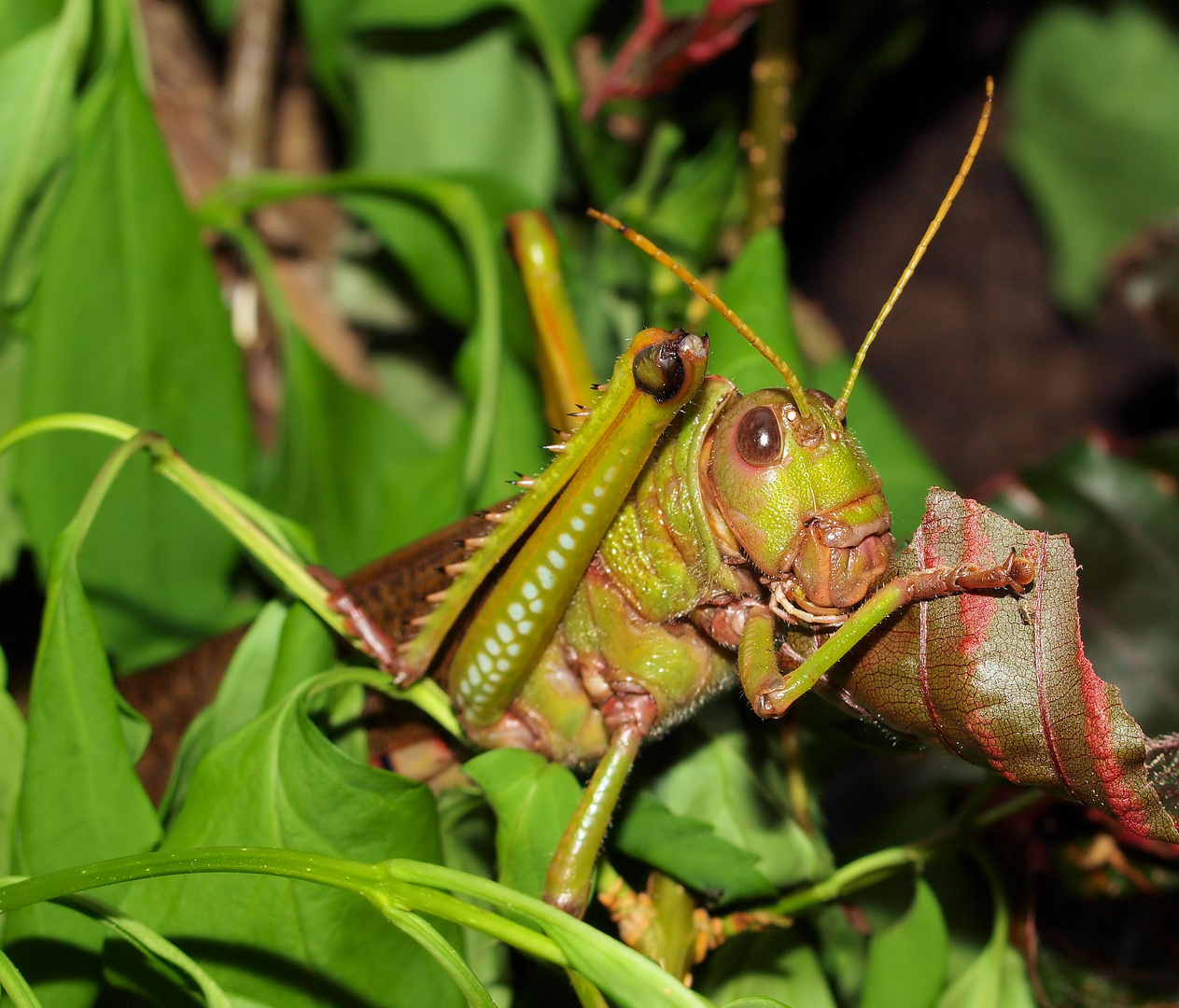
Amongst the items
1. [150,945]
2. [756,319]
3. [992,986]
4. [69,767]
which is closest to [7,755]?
[69,767]

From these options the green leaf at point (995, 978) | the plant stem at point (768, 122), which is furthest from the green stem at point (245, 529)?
the plant stem at point (768, 122)

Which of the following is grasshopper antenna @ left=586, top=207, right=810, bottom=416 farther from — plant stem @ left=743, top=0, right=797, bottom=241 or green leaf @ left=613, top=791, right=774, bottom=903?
plant stem @ left=743, top=0, right=797, bottom=241

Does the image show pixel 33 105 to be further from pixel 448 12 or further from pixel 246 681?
pixel 246 681

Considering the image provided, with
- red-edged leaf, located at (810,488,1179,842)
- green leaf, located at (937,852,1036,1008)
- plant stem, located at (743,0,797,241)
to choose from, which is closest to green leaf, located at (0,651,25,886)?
red-edged leaf, located at (810,488,1179,842)

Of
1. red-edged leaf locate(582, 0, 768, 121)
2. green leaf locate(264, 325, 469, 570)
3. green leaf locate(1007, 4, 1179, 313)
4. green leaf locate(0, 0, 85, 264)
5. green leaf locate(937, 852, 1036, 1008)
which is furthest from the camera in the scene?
green leaf locate(1007, 4, 1179, 313)

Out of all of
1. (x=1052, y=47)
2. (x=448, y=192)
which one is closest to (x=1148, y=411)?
(x=1052, y=47)
